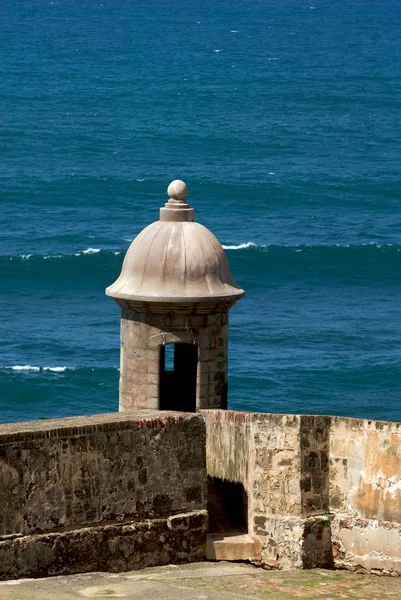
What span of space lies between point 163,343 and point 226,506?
2.10 metres

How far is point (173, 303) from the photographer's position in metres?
20.4

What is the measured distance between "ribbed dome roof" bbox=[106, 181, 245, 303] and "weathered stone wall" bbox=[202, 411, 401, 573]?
2.03 m

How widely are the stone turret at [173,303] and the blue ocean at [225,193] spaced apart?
33.6m

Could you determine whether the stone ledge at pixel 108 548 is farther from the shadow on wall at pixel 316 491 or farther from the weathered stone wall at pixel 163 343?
the weathered stone wall at pixel 163 343

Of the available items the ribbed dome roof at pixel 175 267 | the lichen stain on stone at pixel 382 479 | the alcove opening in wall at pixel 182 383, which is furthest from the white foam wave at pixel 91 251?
the lichen stain on stone at pixel 382 479

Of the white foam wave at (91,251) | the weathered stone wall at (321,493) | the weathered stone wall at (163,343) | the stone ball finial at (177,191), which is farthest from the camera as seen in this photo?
the white foam wave at (91,251)

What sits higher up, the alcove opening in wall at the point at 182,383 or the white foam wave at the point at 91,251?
the white foam wave at the point at 91,251

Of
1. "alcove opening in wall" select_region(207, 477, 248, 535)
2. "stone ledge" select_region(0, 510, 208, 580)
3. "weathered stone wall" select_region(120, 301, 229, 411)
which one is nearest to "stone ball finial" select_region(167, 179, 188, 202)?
"weathered stone wall" select_region(120, 301, 229, 411)

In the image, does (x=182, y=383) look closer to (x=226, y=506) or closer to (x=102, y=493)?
(x=226, y=506)

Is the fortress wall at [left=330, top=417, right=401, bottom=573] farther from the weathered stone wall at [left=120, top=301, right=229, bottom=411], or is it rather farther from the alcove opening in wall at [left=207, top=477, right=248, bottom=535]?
the weathered stone wall at [left=120, top=301, right=229, bottom=411]

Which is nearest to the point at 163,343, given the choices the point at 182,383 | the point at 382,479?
the point at 182,383

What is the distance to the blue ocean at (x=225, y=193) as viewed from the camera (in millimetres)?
59969

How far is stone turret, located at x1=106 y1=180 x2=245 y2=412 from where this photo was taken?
67.3 feet

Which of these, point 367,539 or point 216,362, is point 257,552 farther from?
point 216,362
